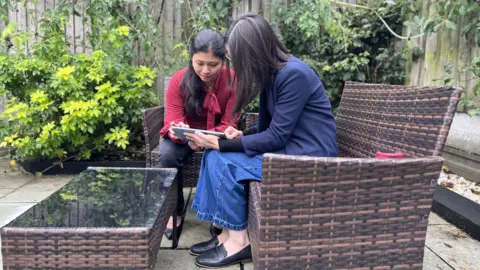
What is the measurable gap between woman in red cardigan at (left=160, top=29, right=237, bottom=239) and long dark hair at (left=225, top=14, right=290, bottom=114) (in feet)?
1.75

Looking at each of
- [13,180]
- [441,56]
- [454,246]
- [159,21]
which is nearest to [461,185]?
[454,246]

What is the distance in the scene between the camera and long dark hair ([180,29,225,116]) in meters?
2.04

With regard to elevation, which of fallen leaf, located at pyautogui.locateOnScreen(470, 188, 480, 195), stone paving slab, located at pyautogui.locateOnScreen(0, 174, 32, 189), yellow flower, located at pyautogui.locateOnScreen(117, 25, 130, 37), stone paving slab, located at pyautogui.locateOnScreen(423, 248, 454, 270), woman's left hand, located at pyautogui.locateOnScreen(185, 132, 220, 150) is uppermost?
yellow flower, located at pyautogui.locateOnScreen(117, 25, 130, 37)

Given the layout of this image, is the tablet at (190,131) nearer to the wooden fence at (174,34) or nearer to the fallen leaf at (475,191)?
the fallen leaf at (475,191)

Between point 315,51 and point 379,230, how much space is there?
114 inches

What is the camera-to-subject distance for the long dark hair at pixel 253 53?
1.52 meters

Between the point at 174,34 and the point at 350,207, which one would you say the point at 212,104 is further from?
the point at 174,34

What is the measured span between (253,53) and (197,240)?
3.78 ft

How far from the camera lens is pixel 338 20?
3533 millimetres

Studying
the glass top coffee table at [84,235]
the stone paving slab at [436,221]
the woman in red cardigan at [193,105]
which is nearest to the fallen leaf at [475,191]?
the stone paving slab at [436,221]

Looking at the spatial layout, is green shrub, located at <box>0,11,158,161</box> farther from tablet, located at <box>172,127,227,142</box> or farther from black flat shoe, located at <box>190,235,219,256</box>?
black flat shoe, located at <box>190,235,219,256</box>

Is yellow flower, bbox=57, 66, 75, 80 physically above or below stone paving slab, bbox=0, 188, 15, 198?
above

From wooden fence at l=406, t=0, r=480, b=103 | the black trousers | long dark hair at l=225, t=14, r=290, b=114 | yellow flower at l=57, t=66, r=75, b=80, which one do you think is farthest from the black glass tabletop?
wooden fence at l=406, t=0, r=480, b=103

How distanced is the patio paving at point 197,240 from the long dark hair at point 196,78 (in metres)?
0.75
